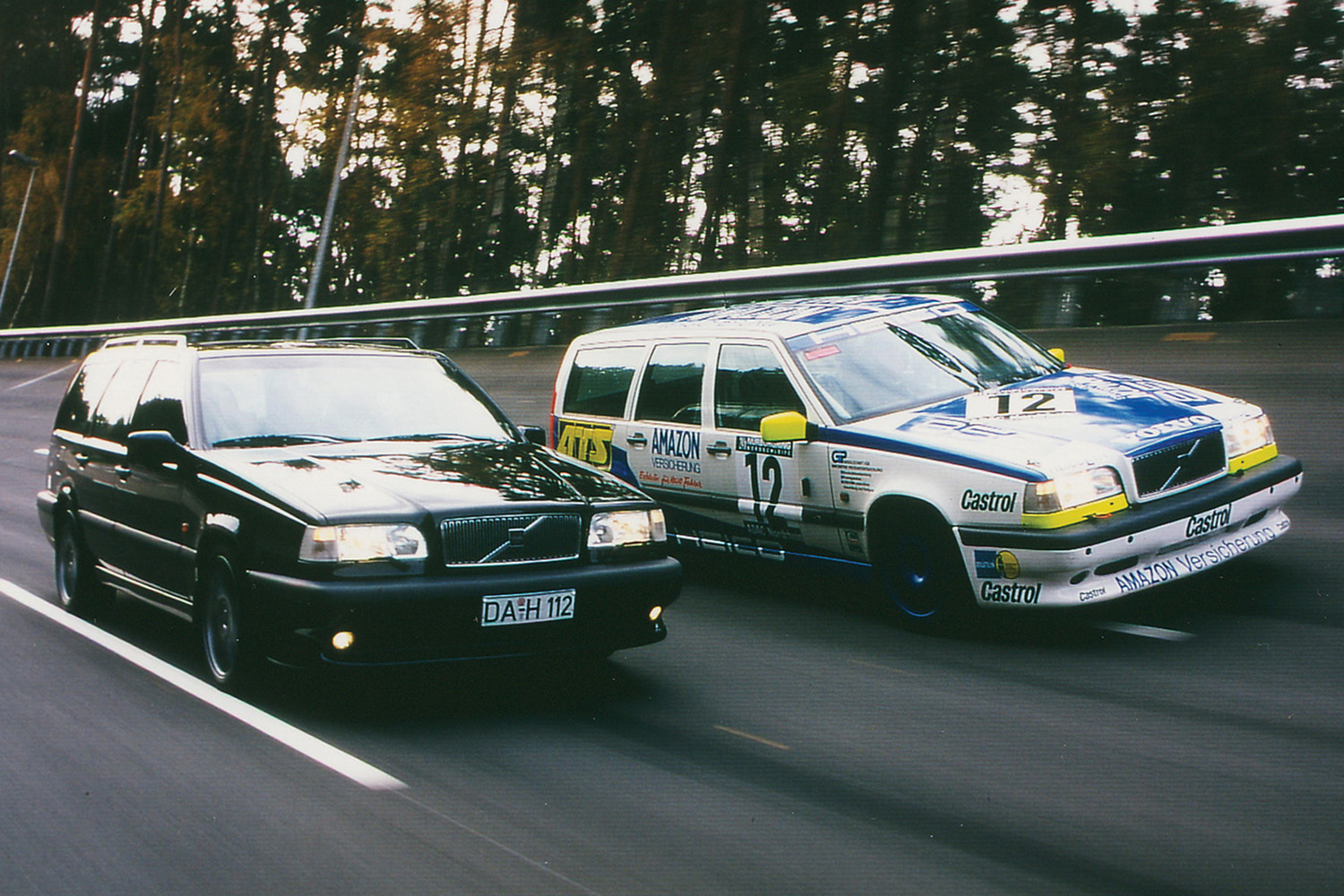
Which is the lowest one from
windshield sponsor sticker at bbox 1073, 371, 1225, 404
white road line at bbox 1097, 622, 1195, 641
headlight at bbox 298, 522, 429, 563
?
white road line at bbox 1097, 622, 1195, 641

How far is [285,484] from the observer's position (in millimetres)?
5754

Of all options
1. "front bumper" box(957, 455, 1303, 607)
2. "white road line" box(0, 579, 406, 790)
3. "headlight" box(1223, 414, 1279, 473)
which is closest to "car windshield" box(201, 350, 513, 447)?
"white road line" box(0, 579, 406, 790)

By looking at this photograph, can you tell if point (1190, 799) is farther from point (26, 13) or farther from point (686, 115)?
point (26, 13)

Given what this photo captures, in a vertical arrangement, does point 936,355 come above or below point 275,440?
above

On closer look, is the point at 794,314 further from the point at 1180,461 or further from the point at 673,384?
the point at 1180,461

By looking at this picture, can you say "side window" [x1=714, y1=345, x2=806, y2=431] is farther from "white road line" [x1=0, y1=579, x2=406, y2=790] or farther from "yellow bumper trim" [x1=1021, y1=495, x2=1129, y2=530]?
"white road line" [x1=0, y1=579, x2=406, y2=790]

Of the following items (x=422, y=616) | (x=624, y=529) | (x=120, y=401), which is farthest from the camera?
(x=120, y=401)

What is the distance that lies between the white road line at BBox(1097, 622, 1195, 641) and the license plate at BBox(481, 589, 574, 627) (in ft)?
8.71

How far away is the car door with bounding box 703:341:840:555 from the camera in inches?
289

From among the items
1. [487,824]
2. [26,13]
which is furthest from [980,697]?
[26,13]

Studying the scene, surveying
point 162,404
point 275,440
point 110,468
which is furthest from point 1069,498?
point 110,468

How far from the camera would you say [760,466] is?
7.77 meters

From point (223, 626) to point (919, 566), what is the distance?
327 cm

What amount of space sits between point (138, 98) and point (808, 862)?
63.3 m
